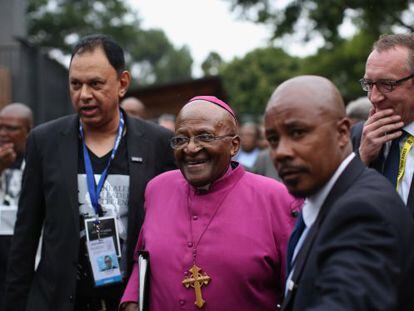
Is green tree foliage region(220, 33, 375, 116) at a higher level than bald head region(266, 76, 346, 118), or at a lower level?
higher

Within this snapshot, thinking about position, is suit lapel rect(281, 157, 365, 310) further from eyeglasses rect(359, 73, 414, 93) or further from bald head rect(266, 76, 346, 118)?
eyeglasses rect(359, 73, 414, 93)

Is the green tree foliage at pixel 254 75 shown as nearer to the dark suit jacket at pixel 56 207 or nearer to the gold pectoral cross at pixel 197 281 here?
the dark suit jacket at pixel 56 207

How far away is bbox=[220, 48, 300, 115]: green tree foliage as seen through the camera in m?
60.7

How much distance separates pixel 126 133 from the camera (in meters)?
4.53

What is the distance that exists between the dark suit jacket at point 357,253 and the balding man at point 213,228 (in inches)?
35.3

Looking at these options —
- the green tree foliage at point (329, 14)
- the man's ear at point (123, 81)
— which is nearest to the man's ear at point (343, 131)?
the man's ear at point (123, 81)

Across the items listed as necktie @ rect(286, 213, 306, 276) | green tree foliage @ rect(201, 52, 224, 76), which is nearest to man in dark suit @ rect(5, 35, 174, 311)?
necktie @ rect(286, 213, 306, 276)

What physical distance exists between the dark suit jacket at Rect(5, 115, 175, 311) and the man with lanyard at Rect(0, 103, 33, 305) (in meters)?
1.20

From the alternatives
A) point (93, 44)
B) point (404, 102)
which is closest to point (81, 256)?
point (93, 44)

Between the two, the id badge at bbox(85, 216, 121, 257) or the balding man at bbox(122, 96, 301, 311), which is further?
the id badge at bbox(85, 216, 121, 257)

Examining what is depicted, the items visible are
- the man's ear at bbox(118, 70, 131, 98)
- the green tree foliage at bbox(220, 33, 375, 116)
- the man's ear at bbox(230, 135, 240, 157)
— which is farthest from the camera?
the green tree foliage at bbox(220, 33, 375, 116)

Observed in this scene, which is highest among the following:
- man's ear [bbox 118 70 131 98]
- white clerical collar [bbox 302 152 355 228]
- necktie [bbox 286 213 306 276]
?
man's ear [bbox 118 70 131 98]

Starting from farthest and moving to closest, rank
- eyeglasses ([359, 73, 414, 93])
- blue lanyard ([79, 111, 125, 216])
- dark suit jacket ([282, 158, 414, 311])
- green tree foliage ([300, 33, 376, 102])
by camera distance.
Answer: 1. green tree foliage ([300, 33, 376, 102])
2. blue lanyard ([79, 111, 125, 216])
3. eyeglasses ([359, 73, 414, 93])
4. dark suit jacket ([282, 158, 414, 311])

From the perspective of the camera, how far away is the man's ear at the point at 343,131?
8.35 ft
